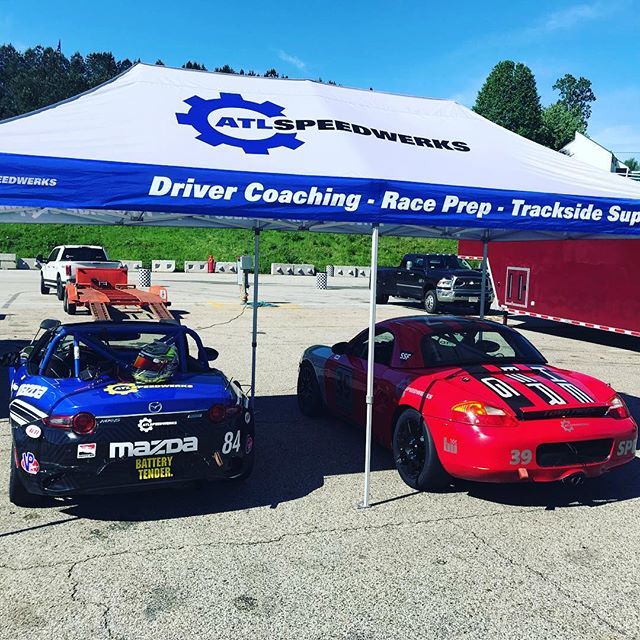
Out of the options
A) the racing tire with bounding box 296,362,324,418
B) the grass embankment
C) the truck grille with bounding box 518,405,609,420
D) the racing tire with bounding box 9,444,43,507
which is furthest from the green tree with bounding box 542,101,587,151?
the racing tire with bounding box 9,444,43,507

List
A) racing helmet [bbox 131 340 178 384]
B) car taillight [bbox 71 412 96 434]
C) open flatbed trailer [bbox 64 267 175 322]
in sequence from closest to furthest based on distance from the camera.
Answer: car taillight [bbox 71 412 96 434] < racing helmet [bbox 131 340 178 384] < open flatbed trailer [bbox 64 267 175 322]

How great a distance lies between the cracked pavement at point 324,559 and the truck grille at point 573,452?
460 millimetres

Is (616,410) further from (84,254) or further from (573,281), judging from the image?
(84,254)

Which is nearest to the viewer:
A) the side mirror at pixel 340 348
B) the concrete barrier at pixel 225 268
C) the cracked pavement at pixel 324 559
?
the cracked pavement at pixel 324 559

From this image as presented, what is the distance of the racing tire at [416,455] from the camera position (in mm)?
5234

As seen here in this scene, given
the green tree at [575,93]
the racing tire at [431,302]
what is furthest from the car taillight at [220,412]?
the green tree at [575,93]

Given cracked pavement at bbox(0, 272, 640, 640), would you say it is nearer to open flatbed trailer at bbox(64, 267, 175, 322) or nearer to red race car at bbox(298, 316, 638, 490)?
red race car at bbox(298, 316, 638, 490)

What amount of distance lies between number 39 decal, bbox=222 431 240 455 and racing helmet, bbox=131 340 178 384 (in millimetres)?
679

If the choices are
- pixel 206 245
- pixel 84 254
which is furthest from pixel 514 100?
pixel 84 254

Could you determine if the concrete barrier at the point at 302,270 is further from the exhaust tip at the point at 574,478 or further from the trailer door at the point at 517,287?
the exhaust tip at the point at 574,478

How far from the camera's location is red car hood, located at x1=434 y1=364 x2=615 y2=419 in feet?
16.3

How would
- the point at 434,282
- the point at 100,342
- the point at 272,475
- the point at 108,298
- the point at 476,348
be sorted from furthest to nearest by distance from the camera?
the point at 434,282
the point at 108,298
the point at 476,348
the point at 272,475
the point at 100,342

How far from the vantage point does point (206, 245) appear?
52.0 meters

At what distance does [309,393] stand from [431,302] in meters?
15.0
